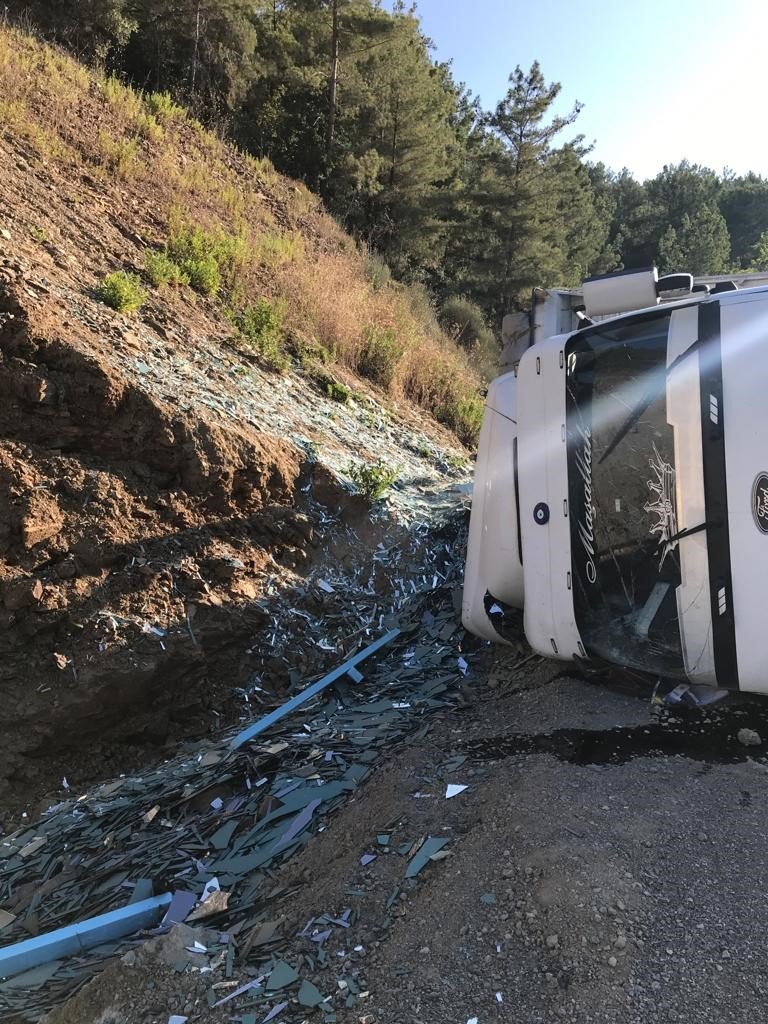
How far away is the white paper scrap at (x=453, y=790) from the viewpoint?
9.52 feet

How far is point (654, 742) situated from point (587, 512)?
1138 millimetres

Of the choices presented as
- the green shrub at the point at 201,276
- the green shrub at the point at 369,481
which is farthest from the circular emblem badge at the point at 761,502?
the green shrub at the point at 201,276

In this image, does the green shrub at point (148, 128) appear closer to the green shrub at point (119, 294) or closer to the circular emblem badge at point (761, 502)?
the green shrub at point (119, 294)

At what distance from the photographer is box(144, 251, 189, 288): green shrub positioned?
269 inches

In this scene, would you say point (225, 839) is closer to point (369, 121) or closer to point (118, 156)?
point (118, 156)

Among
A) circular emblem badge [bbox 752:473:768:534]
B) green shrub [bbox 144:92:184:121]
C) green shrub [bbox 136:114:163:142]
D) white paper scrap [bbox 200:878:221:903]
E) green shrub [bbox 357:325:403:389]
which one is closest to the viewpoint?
white paper scrap [bbox 200:878:221:903]

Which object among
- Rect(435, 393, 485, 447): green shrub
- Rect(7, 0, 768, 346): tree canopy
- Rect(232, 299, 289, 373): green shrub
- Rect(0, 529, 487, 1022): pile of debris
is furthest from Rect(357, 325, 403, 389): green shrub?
Rect(7, 0, 768, 346): tree canopy

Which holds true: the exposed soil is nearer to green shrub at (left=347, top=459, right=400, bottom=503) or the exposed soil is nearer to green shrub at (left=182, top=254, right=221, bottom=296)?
green shrub at (left=347, top=459, right=400, bottom=503)

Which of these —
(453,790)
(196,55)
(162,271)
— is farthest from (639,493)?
(196,55)

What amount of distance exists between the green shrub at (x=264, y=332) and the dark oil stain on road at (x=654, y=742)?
4.91 metres

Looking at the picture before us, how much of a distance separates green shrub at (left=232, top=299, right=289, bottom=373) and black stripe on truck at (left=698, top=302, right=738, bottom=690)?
4.90 m

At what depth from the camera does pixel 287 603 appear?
15.6ft

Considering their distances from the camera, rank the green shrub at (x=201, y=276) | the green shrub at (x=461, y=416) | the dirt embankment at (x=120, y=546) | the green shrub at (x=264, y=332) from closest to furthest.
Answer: the dirt embankment at (x=120, y=546) < the green shrub at (x=264, y=332) < the green shrub at (x=201, y=276) < the green shrub at (x=461, y=416)

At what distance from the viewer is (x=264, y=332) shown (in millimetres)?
7234
